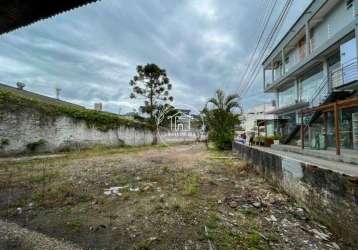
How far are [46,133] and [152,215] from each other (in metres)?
10.9

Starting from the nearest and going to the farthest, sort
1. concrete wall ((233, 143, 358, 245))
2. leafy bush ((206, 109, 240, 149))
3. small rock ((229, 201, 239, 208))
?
concrete wall ((233, 143, 358, 245)), small rock ((229, 201, 239, 208)), leafy bush ((206, 109, 240, 149))

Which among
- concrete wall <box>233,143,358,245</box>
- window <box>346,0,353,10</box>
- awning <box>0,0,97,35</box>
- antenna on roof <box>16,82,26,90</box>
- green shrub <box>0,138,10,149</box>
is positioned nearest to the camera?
awning <box>0,0,97,35</box>

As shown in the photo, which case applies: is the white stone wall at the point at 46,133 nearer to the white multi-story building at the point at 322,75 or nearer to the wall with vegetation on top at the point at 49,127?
the wall with vegetation on top at the point at 49,127

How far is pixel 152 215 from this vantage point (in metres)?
3.70

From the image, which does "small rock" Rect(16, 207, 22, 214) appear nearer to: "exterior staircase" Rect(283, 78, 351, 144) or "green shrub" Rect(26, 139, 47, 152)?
"green shrub" Rect(26, 139, 47, 152)

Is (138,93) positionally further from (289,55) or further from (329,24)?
(329,24)

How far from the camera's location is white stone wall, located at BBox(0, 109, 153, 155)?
1041 centimetres

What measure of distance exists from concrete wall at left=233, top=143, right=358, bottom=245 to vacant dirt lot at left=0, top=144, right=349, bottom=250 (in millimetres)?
186

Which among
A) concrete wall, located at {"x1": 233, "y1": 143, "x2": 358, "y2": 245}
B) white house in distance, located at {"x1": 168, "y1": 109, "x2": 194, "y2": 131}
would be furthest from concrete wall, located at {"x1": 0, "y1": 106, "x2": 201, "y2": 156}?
white house in distance, located at {"x1": 168, "y1": 109, "x2": 194, "y2": 131}

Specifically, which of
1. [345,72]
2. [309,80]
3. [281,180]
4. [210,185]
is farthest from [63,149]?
[309,80]

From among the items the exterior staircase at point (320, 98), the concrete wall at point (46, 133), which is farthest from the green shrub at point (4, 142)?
the exterior staircase at point (320, 98)

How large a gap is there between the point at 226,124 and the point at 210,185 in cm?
1058

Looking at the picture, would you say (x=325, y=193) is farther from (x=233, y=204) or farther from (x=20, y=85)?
(x=20, y=85)

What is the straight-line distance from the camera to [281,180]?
530 centimetres
